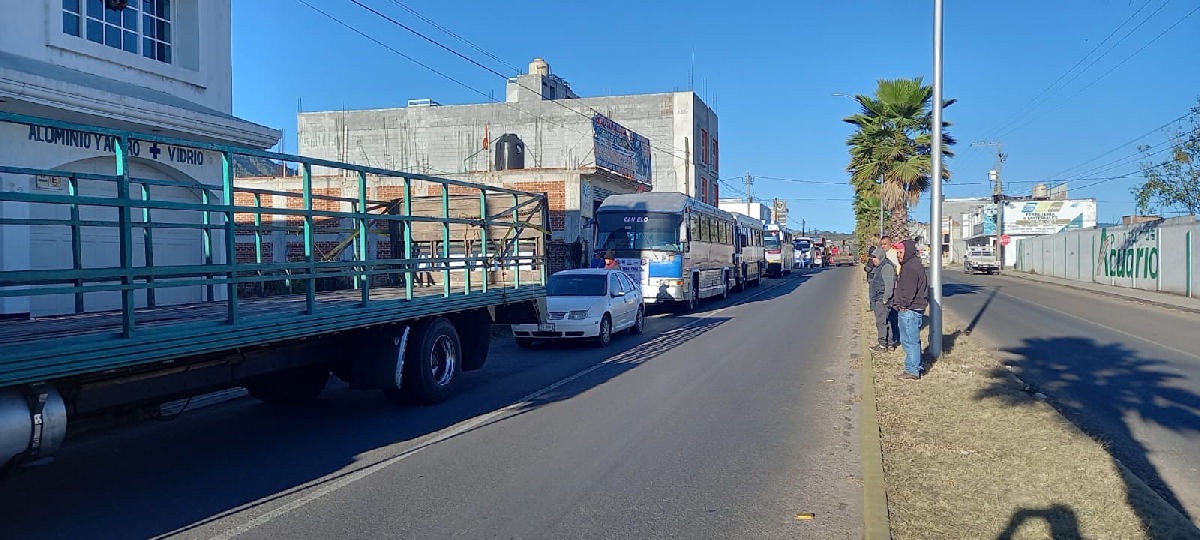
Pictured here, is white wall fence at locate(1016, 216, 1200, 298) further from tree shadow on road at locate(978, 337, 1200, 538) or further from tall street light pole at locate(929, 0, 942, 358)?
tall street light pole at locate(929, 0, 942, 358)

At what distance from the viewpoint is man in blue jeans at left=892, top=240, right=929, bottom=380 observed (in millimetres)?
10773

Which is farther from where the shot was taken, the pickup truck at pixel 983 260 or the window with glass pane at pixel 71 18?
the pickup truck at pixel 983 260

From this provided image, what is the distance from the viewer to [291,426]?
8.87 m

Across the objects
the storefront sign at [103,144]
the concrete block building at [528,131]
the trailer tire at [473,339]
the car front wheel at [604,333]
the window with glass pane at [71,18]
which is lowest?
the car front wheel at [604,333]

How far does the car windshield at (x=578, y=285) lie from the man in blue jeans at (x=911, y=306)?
21.4ft

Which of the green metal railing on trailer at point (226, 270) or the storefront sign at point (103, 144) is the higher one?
the storefront sign at point (103, 144)

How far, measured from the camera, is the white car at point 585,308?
15352mm

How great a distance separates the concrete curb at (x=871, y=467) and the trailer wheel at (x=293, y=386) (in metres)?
5.65

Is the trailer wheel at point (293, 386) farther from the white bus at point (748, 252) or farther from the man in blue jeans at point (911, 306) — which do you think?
the white bus at point (748, 252)

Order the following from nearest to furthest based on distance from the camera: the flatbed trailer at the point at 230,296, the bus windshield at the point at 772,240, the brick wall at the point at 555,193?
1. the flatbed trailer at the point at 230,296
2. the brick wall at the point at 555,193
3. the bus windshield at the point at 772,240

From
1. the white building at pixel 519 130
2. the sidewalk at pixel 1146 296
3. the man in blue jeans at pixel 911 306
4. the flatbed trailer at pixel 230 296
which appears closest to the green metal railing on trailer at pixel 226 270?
the flatbed trailer at pixel 230 296

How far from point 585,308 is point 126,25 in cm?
880

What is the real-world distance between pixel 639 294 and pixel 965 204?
10475cm

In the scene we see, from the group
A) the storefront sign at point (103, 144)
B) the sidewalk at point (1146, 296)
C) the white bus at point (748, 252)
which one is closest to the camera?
the storefront sign at point (103, 144)
